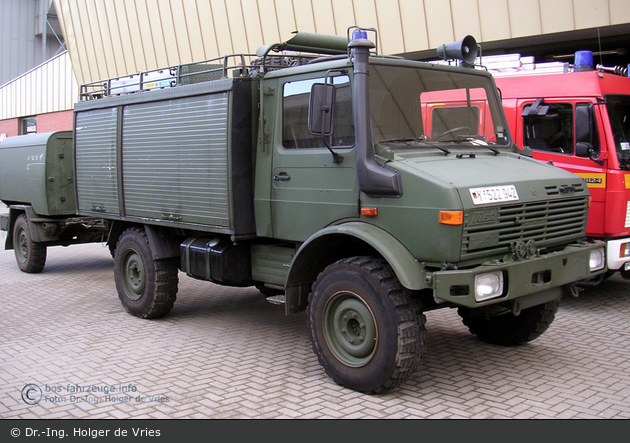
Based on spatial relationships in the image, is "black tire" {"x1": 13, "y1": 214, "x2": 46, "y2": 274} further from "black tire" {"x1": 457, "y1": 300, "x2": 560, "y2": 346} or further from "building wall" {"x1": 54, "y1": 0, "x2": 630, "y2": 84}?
"black tire" {"x1": 457, "y1": 300, "x2": 560, "y2": 346}

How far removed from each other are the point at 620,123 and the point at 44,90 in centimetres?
2514

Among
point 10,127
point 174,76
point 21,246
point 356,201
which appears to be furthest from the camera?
point 10,127

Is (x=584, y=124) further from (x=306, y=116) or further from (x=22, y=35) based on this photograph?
(x=22, y=35)

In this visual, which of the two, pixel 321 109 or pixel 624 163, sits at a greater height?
pixel 321 109

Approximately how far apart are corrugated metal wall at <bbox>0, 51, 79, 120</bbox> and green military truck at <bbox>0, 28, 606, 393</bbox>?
65.8ft

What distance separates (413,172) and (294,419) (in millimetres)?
1995

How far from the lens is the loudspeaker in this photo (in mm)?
6055

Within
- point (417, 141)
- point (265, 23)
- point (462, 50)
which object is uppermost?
point (265, 23)

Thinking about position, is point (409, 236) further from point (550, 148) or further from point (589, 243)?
point (550, 148)

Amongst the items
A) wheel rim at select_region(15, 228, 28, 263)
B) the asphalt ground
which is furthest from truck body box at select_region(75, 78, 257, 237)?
wheel rim at select_region(15, 228, 28, 263)

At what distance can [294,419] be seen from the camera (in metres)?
4.55

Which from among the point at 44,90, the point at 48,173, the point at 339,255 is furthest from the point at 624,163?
the point at 44,90

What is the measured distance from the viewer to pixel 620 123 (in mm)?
7922
